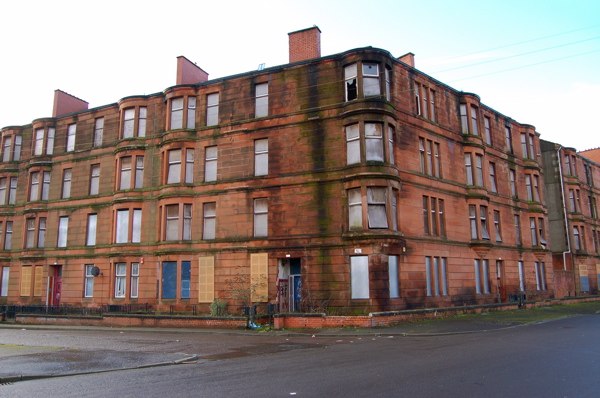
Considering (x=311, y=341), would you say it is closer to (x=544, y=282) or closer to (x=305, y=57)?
(x=305, y=57)

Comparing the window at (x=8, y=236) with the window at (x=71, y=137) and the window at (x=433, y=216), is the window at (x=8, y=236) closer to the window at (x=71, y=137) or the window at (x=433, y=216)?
the window at (x=71, y=137)

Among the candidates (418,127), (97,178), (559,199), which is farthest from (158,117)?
(559,199)

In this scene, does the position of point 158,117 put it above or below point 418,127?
above

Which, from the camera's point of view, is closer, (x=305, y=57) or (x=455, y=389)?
(x=455, y=389)

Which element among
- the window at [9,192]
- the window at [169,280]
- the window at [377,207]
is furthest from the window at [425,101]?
the window at [9,192]

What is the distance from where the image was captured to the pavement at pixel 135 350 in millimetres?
12554

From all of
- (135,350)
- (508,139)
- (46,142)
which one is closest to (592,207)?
(508,139)

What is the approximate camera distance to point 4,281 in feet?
123

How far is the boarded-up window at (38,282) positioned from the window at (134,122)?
11966 mm

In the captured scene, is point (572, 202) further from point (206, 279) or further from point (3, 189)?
point (3, 189)

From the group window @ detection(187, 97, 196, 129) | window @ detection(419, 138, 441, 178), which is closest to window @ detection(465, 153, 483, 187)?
window @ detection(419, 138, 441, 178)

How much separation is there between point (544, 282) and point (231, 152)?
27.3 metres

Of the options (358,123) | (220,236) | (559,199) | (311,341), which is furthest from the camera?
(559,199)

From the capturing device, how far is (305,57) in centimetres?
2984
